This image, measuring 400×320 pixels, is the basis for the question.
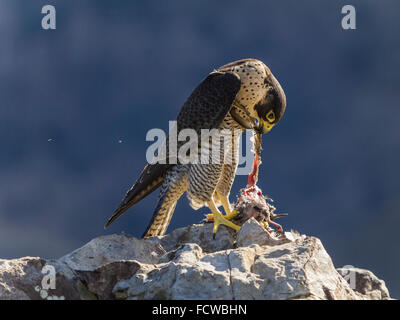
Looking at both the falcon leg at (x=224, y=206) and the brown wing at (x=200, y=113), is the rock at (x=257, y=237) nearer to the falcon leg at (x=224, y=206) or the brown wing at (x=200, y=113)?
the falcon leg at (x=224, y=206)

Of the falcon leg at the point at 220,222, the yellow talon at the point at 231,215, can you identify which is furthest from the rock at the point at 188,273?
the yellow talon at the point at 231,215

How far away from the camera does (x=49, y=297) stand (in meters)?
5.18

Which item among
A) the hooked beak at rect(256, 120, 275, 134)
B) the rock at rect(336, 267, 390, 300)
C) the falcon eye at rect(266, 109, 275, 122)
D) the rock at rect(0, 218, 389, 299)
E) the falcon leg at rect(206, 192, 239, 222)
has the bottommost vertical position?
the rock at rect(336, 267, 390, 300)

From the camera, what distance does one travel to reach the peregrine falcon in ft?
25.5

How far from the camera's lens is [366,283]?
6.59m

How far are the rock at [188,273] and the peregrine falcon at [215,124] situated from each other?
5.91 ft

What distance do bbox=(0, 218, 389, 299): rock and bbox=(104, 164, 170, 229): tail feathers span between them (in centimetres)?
165

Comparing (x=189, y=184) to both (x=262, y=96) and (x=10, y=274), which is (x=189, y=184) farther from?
→ (x=10, y=274)

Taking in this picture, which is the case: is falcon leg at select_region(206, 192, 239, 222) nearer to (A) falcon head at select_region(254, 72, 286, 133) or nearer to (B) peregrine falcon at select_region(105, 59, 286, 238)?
(B) peregrine falcon at select_region(105, 59, 286, 238)

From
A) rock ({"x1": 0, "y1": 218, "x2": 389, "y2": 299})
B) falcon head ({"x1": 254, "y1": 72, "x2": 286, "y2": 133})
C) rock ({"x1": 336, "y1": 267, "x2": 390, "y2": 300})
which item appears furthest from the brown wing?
rock ({"x1": 336, "y1": 267, "x2": 390, "y2": 300})

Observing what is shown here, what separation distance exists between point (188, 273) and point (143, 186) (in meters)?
3.54

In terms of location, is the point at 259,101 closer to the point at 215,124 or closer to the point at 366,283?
the point at 215,124

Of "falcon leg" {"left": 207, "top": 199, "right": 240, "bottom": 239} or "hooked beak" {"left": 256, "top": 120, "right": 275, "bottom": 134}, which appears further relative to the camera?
"hooked beak" {"left": 256, "top": 120, "right": 275, "bottom": 134}
